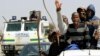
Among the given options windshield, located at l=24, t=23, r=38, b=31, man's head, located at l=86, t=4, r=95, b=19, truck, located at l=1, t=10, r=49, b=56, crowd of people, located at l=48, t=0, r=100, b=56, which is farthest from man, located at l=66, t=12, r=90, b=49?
windshield, located at l=24, t=23, r=38, b=31

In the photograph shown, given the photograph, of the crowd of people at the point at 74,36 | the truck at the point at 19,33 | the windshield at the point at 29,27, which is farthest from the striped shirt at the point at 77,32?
the windshield at the point at 29,27

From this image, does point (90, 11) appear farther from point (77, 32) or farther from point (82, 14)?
point (77, 32)

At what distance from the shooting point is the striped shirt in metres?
7.62

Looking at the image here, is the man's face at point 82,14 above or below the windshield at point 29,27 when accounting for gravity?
above

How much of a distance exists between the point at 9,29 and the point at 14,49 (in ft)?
7.31

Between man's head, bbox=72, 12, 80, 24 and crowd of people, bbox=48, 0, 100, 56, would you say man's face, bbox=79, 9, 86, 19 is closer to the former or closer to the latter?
crowd of people, bbox=48, 0, 100, 56

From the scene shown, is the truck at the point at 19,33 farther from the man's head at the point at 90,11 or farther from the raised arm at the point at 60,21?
the raised arm at the point at 60,21

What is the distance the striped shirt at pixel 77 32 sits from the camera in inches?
300

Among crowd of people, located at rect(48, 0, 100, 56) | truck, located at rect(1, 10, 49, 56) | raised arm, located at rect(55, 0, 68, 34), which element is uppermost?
raised arm, located at rect(55, 0, 68, 34)

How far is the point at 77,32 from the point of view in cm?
759

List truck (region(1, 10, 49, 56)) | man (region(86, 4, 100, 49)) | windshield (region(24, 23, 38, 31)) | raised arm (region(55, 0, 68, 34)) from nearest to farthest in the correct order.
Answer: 1. raised arm (region(55, 0, 68, 34))
2. man (region(86, 4, 100, 49))
3. truck (region(1, 10, 49, 56))
4. windshield (region(24, 23, 38, 31))

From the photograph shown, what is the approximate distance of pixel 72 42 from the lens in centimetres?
756

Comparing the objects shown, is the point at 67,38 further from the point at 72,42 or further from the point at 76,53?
the point at 76,53

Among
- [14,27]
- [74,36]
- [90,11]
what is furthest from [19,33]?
[74,36]
